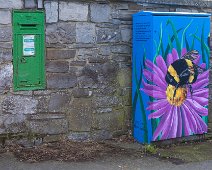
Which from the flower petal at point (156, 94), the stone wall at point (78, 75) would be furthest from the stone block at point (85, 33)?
the flower petal at point (156, 94)

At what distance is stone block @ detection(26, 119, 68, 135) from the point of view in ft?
18.7

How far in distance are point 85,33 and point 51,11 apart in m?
0.58

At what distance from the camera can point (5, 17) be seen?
542 cm

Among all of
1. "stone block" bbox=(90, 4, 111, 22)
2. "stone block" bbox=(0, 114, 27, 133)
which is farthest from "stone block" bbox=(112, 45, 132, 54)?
"stone block" bbox=(0, 114, 27, 133)

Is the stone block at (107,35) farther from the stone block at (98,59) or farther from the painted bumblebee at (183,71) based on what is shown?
the painted bumblebee at (183,71)

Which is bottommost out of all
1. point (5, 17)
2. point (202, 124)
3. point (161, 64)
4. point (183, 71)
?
point (202, 124)

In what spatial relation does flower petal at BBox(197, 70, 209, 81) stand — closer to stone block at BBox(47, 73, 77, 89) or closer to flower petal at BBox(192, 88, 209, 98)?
flower petal at BBox(192, 88, 209, 98)

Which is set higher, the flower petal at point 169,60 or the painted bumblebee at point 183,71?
the flower petal at point 169,60

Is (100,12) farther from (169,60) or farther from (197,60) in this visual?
(197,60)

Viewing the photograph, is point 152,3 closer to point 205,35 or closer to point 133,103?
point 205,35

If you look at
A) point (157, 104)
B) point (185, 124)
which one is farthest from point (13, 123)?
point (185, 124)

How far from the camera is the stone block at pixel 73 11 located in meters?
5.71

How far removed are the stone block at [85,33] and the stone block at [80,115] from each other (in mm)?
843

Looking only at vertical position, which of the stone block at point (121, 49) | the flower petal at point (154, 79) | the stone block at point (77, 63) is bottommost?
the flower petal at point (154, 79)
